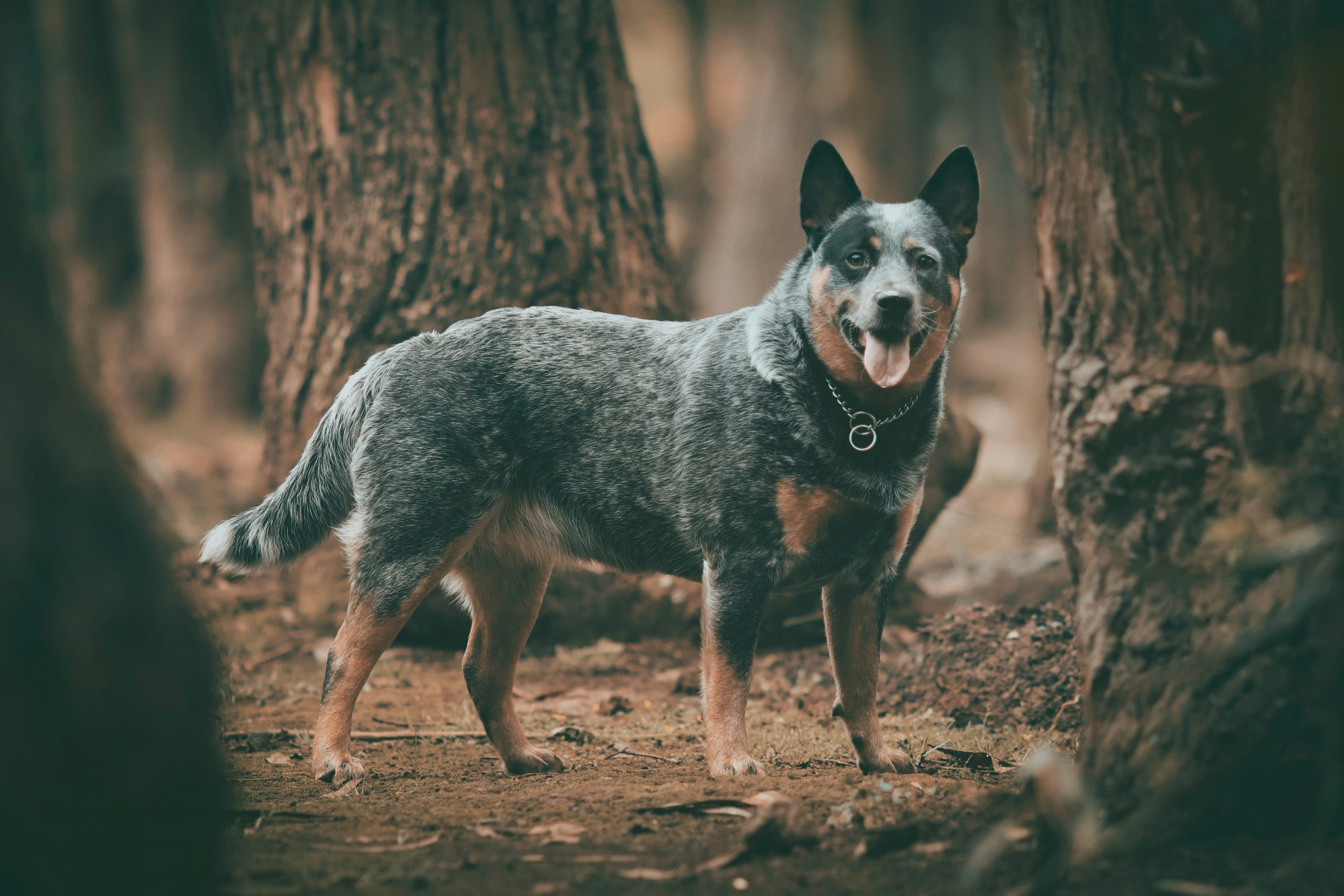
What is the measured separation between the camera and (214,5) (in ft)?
22.7

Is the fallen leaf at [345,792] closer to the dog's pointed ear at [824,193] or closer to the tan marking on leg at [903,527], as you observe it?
the tan marking on leg at [903,527]

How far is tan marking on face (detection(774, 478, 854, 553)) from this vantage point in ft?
13.4

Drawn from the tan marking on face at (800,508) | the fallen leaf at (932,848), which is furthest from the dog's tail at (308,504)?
the fallen leaf at (932,848)

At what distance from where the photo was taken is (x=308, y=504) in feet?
15.1

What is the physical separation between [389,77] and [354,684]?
373 centimetres

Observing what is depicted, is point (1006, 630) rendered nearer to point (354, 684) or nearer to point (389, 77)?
point (354, 684)

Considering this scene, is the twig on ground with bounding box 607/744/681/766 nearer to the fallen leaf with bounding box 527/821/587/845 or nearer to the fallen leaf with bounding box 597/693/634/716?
the fallen leaf with bounding box 597/693/634/716

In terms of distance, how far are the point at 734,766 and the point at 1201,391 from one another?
2.08 m

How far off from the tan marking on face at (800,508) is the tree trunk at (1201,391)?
0.98 metres

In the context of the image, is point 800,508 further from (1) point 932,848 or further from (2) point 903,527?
(1) point 932,848

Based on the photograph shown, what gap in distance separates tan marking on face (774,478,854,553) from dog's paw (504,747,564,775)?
1.36 metres

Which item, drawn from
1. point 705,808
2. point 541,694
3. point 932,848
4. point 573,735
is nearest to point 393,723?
point 541,694

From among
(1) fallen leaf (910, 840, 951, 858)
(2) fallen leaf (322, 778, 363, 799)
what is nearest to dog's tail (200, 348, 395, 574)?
(2) fallen leaf (322, 778, 363, 799)

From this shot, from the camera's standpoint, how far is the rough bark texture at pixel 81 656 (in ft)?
6.91
